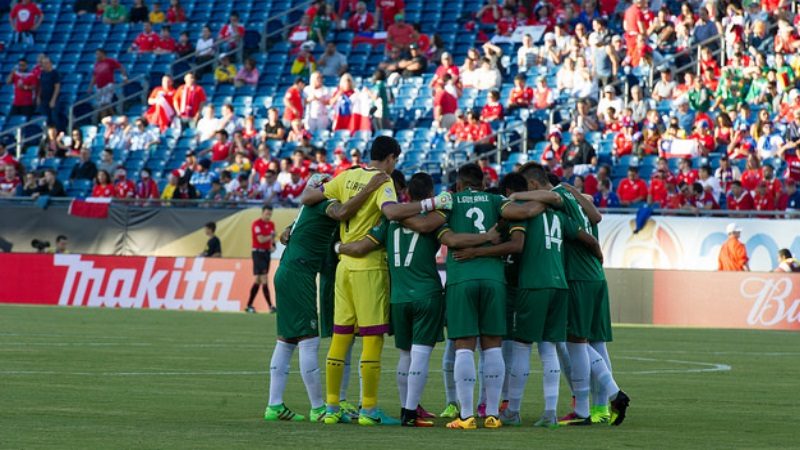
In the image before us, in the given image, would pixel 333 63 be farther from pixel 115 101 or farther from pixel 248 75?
pixel 115 101

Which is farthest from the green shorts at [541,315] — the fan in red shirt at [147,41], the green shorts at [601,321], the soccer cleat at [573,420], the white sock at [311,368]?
the fan in red shirt at [147,41]

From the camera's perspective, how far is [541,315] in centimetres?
1238

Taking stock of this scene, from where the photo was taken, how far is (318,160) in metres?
34.0

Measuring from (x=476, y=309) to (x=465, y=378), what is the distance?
0.55 m

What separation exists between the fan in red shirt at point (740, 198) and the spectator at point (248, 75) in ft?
49.0

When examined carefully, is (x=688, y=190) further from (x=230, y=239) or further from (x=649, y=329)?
(x=230, y=239)

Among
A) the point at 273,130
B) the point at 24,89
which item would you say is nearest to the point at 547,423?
the point at 273,130

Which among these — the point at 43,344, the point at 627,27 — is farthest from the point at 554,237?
the point at 627,27

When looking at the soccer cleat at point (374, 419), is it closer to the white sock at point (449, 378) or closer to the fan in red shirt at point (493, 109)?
the white sock at point (449, 378)

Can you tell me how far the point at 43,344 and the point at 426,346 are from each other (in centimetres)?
1017

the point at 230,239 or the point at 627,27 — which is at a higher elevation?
the point at 627,27

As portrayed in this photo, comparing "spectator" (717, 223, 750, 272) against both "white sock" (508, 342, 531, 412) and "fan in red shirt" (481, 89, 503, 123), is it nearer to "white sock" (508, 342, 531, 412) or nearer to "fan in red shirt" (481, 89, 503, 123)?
"fan in red shirt" (481, 89, 503, 123)

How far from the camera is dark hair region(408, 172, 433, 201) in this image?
40.7ft

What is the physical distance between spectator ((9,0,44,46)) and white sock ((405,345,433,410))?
3468 cm
